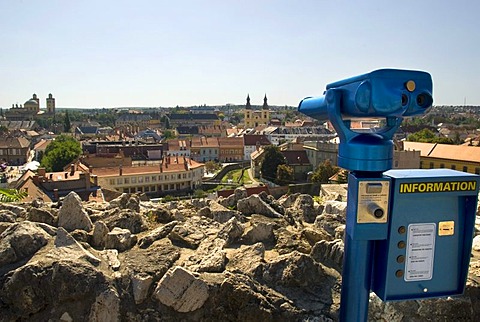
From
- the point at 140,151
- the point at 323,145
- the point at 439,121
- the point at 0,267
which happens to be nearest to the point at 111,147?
the point at 140,151

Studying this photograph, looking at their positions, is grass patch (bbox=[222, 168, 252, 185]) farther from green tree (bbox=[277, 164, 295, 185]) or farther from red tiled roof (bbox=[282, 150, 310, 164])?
green tree (bbox=[277, 164, 295, 185])

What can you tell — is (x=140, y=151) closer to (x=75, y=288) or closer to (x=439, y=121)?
(x=75, y=288)

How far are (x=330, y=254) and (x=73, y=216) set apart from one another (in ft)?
20.6

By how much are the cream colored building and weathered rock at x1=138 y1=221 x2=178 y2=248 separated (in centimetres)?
3966

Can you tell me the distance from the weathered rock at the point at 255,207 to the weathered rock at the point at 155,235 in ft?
8.32

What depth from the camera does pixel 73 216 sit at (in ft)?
33.9

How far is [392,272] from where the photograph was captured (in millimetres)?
4480

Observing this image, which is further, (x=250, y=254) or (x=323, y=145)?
(x=323, y=145)

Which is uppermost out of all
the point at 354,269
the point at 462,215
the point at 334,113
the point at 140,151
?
the point at 334,113

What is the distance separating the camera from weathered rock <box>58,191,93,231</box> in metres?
10.2

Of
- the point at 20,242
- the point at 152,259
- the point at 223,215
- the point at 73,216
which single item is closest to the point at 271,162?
the point at 223,215

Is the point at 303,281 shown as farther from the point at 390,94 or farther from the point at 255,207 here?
the point at 390,94

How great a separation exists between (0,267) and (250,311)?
4.81 m

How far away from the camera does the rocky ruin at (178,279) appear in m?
7.38
